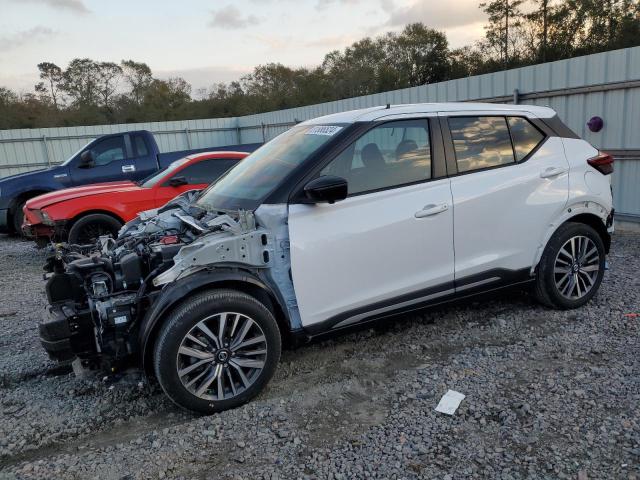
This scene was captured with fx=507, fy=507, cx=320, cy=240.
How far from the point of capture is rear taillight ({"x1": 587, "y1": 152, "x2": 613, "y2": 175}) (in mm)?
4344

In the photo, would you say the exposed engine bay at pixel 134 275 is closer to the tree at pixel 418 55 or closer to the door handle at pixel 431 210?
the door handle at pixel 431 210

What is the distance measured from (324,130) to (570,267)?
2435 mm

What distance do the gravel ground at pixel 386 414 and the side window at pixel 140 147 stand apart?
6.47 metres

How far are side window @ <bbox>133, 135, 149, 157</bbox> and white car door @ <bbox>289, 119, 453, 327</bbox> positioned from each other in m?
7.80

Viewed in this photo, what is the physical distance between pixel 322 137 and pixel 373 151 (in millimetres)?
384

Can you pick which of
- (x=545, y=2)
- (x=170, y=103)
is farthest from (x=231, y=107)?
(x=545, y=2)

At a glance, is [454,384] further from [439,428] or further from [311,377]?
[311,377]

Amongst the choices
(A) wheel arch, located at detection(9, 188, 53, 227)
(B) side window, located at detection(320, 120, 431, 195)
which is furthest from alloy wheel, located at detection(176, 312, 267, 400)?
(A) wheel arch, located at detection(9, 188, 53, 227)

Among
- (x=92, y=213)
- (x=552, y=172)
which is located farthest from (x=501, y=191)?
(x=92, y=213)

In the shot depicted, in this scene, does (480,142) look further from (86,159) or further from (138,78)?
(138,78)

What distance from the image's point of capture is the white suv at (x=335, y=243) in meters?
3.08

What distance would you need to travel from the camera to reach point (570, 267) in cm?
436

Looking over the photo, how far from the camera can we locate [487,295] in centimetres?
408

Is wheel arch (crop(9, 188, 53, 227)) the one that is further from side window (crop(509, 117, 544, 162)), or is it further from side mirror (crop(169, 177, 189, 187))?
side window (crop(509, 117, 544, 162))
